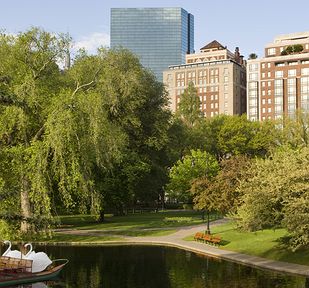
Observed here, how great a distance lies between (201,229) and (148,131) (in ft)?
64.9

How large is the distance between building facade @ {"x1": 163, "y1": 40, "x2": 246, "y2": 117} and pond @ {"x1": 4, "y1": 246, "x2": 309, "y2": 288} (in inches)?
5600

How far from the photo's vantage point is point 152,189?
233 ft

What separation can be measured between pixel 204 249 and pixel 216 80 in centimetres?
14791

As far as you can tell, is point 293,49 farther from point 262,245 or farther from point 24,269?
point 24,269

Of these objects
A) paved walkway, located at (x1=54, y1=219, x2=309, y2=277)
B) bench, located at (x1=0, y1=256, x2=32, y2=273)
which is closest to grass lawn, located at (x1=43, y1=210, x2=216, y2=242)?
paved walkway, located at (x1=54, y1=219, x2=309, y2=277)

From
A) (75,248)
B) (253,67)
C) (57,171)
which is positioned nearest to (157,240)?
(75,248)

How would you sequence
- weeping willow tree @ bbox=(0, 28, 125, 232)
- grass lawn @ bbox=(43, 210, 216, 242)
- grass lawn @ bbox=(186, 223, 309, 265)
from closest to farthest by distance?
grass lawn @ bbox=(186, 223, 309, 265)
weeping willow tree @ bbox=(0, 28, 125, 232)
grass lawn @ bbox=(43, 210, 216, 242)

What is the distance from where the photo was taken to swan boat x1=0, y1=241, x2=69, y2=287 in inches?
945

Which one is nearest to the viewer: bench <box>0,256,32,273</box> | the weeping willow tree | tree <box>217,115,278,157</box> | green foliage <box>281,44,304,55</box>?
bench <box>0,256,32,273</box>

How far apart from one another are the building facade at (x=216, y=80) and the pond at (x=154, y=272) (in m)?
142

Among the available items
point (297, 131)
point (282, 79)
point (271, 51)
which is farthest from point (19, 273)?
point (271, 51)

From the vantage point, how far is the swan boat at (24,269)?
24.0 metres

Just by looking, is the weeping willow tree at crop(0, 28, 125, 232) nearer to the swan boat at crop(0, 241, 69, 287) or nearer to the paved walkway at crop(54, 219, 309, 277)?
the swan boat at crop(0, 241, 69, 287)

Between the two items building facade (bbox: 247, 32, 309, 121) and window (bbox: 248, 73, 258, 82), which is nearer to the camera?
building facade (bbox: 247, 32, 309, 121)
